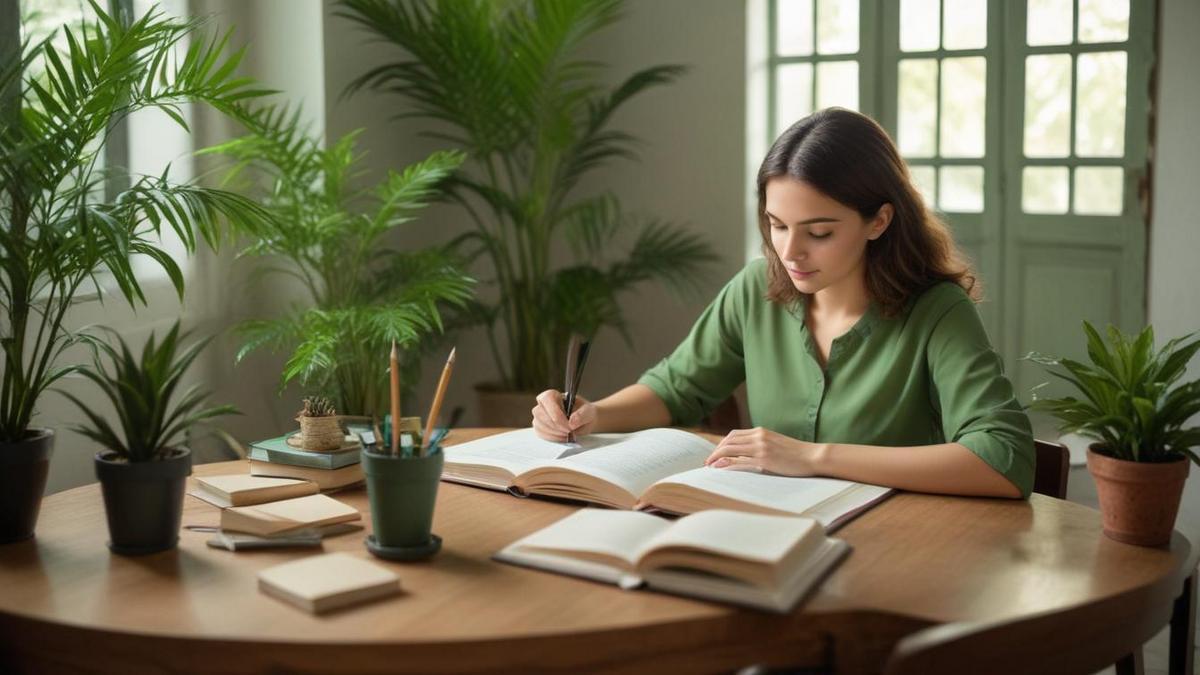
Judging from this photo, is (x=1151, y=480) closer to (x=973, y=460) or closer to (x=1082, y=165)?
(x=973, y=460)

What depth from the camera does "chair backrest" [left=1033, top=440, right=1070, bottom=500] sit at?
2174 millimetres

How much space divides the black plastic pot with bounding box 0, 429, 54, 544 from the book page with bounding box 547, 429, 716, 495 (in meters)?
0.73

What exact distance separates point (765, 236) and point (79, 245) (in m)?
1.31

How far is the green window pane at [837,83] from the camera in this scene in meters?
4.46

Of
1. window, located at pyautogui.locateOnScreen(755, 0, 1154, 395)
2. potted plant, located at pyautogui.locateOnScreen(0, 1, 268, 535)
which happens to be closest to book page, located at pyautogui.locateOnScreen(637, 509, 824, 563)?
potted plant, located at pyautogui.locateOnScreen(0, 1, 268, 535)

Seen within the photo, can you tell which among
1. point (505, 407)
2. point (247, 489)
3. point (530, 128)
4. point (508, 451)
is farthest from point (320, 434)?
point (530, 128)

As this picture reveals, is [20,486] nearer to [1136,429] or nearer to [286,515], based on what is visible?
[286,515]

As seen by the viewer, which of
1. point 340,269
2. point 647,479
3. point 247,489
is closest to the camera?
point 247,489

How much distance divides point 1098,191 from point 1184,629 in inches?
107

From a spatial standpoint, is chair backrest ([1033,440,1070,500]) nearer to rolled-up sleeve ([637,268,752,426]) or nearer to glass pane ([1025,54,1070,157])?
rolled-up sleeve ([637,268,752,426])

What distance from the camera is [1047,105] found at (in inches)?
165

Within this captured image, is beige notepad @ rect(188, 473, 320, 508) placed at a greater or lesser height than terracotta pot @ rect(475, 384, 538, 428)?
greater

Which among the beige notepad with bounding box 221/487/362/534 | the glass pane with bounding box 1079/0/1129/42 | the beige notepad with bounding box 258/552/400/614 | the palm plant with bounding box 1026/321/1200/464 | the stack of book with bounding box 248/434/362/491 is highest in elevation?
the glass pane with bounding box 1079/0/1129/42

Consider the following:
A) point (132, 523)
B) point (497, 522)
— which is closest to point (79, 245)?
point (132, 523)
